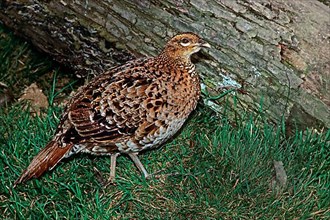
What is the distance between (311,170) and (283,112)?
41cm

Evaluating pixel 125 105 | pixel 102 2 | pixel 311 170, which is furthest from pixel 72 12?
pixel 311 170

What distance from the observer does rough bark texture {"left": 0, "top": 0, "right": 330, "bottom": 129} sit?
4770 mm

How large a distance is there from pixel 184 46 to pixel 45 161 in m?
1.09

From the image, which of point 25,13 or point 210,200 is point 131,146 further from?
point 25,13

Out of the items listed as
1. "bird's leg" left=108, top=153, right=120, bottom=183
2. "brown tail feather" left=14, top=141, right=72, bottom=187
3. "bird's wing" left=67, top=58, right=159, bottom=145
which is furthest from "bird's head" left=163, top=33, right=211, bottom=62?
"brown tail feather" left=14, top=141, right=72, bottom=187

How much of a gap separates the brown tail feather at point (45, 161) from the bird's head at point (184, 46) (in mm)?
839

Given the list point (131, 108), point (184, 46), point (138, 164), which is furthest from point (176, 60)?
point (138, 164)

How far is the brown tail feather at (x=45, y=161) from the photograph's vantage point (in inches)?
184

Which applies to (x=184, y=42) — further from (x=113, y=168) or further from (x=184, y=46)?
(x=113, y=168)

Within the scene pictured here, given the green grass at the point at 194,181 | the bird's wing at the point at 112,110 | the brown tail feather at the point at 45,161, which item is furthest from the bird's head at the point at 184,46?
the brown tail feather at the point at 45,161

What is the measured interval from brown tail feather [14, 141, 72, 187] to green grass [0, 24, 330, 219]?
0.09 m

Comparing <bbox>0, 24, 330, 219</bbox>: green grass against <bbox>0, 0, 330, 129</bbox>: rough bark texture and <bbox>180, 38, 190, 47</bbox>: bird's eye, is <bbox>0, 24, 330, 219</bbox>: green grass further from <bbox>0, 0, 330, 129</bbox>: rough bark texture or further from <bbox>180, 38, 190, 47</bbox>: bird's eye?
<bbox>180, 38, 190, 47</bbox>: bird's eye

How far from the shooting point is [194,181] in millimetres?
4738

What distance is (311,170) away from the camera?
4746mm
